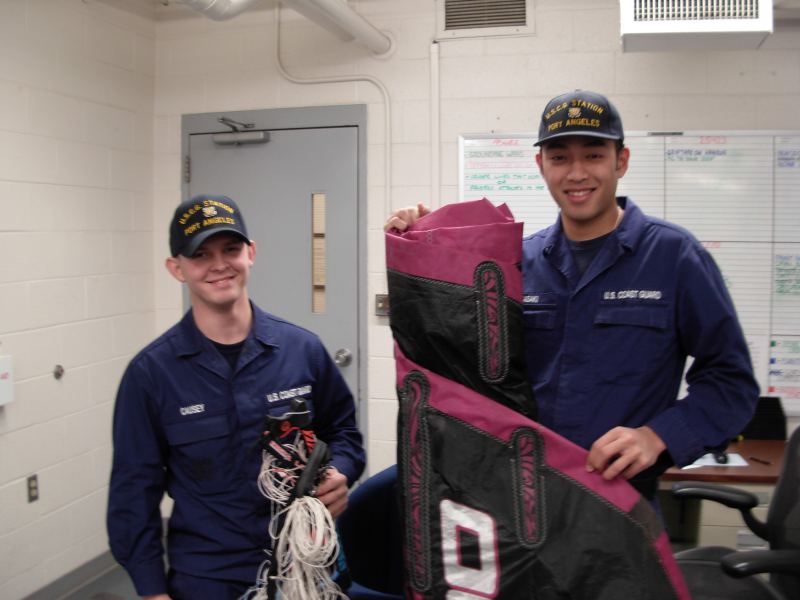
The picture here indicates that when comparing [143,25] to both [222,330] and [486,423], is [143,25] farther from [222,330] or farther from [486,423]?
[486,423]

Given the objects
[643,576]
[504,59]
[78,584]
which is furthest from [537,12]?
[78,584]

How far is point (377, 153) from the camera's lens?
3.13m

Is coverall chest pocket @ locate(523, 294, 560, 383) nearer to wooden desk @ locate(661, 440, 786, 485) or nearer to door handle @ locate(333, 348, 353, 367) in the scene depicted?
wooden desk @ locate(661, 440, 786, 485)

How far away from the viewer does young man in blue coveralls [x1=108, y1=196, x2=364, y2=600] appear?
4.64 ft

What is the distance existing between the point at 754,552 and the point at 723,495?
0.35 meters

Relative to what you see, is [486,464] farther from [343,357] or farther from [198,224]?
[343,357]

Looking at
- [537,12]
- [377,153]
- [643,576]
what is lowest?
[643,576]

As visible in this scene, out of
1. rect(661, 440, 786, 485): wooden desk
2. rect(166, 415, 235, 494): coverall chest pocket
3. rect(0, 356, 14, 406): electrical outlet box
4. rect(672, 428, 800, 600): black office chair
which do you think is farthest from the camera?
rect(0, 356, 14, 406): electrical outlet box

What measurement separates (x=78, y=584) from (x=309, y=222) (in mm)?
2008

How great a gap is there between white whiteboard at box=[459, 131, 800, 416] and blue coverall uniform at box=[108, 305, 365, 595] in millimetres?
2141

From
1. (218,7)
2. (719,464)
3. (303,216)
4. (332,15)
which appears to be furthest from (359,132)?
(719,464)

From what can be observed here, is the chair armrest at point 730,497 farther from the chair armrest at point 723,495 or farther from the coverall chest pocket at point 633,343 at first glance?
the coverall chest pocket at point 633,343

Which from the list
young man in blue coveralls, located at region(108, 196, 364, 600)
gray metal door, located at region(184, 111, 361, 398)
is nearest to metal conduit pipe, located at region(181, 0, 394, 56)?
gray metal door, located at region(184, 111, 361, 398)

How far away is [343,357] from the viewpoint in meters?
3.18
